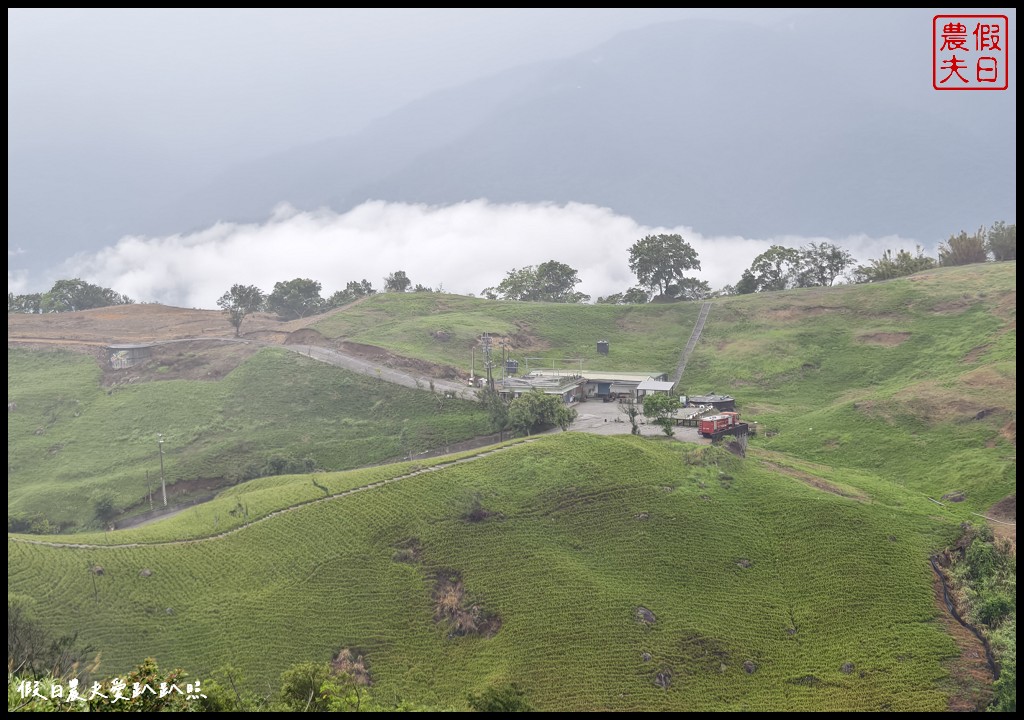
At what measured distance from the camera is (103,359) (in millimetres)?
81188

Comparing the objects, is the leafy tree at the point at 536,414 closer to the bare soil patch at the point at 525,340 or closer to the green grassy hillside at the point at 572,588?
the green grassy hillside at the point at 572,588

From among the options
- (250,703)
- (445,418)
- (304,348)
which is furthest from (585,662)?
(304,348)

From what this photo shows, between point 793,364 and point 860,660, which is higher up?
point 793,364

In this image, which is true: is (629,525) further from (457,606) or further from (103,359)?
(103,359)

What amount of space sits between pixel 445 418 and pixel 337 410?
39.1ft

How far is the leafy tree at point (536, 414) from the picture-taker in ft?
175

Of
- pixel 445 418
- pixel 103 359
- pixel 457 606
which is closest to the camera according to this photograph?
pixel 457 606

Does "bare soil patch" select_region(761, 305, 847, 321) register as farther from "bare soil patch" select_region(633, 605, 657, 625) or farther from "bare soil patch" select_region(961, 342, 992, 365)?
"bare soil patch" select_region(633, 605, 657, 625)

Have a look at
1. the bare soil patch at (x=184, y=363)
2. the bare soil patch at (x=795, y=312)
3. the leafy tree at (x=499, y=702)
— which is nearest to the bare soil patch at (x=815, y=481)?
the leafy tree at (x=499, y=702)

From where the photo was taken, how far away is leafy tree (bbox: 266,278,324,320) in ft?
367

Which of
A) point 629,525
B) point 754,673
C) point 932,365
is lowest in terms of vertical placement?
point 754,673

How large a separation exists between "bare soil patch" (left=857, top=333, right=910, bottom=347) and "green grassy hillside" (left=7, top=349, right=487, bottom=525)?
1614 inches

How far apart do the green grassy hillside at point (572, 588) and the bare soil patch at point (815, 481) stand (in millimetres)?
751

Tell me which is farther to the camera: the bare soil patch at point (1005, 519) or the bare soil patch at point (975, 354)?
the bare soil patch at point (975, 354)
